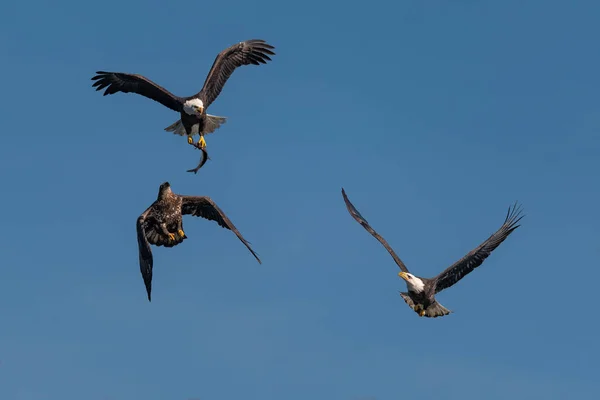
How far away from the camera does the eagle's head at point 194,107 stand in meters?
25.2

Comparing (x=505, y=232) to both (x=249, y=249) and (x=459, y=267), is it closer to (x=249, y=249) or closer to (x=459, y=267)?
(x=459, y=267)

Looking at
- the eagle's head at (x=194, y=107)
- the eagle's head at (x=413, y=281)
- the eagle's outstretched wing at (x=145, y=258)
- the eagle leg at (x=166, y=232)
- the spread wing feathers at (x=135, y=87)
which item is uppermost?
the spread wing feathers at (x=135, y=87)

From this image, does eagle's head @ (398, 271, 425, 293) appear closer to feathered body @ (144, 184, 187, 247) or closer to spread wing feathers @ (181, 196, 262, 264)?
spread wing feathers @ (181, 196, 262, 264)

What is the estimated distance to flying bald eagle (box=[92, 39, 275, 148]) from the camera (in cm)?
2550

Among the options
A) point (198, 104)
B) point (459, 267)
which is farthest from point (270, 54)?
point (459, 267)

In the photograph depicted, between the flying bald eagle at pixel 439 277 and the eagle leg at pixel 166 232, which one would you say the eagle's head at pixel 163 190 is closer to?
the eagle leg at pixel 166 232

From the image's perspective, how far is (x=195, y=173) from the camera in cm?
2392

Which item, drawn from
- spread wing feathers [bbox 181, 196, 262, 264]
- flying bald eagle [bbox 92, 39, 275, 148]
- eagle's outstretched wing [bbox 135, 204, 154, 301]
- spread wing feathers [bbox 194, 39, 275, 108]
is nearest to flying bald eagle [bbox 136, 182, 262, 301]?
spread wing feathers [bbox 181, 196, 262, 264]

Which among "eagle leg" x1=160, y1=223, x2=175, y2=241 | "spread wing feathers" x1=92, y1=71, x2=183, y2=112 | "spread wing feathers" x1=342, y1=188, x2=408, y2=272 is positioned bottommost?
"eagle leg" x1=160, y1=223, x2=175, y2=241

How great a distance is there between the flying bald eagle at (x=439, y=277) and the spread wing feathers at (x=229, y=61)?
15.5 ft

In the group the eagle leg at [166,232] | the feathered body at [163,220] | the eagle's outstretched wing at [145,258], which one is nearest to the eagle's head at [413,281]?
the feathered body at [163,220]

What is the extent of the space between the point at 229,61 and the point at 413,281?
20.7 ft

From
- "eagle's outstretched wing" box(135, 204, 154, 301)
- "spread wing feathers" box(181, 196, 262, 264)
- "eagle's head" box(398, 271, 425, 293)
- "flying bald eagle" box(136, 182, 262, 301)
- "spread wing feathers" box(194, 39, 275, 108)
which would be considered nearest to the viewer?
"eagle's outstretched wing" box(135, 204, 154, 301)

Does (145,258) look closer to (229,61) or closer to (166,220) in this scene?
(166,220)
